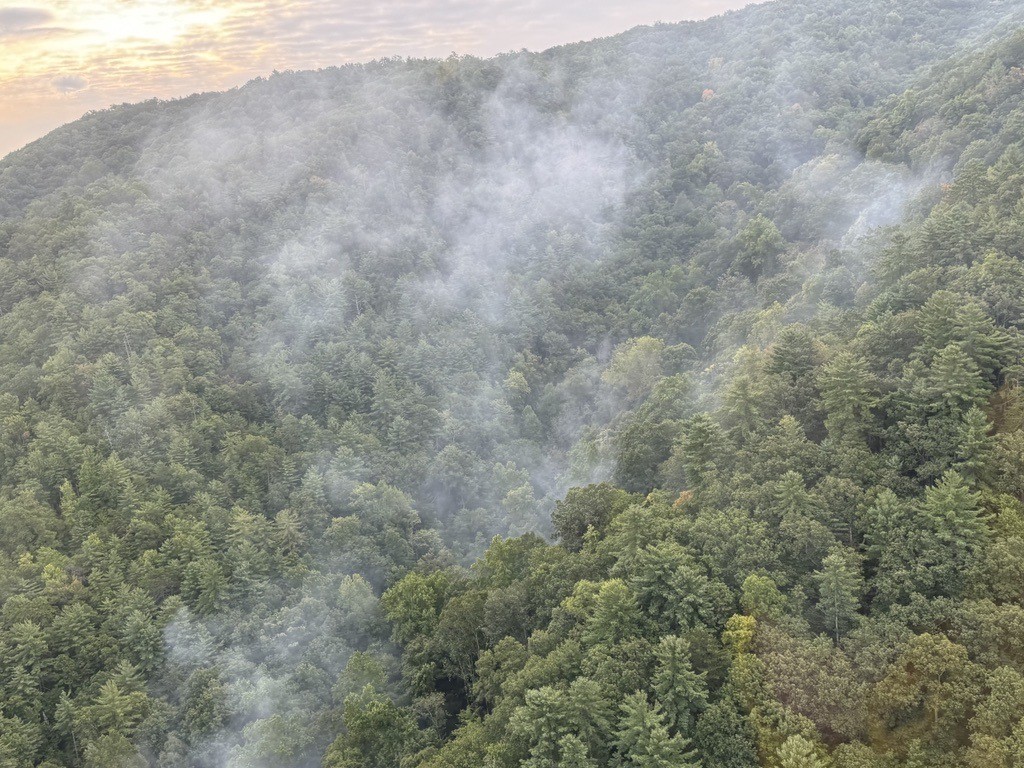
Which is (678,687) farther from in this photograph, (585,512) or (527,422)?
(527,422)

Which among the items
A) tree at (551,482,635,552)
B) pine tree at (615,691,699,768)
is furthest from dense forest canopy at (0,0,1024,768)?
tree at (551,482,635,552)

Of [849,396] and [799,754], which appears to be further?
[849,396]

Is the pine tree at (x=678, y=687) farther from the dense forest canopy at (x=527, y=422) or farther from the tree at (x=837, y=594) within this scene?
the tree at (x=837, y=594)

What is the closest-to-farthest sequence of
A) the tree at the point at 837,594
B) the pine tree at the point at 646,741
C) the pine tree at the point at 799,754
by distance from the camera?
1. the pine tree at the point at 799,754
2. the pine tree at the point at 646,741
3. the tree at the point at 837,594

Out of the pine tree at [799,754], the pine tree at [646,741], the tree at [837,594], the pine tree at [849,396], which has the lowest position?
the pine tree at [646,741]

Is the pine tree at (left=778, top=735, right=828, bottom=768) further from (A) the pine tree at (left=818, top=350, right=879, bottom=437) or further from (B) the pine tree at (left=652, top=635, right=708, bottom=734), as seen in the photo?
(A) the pine tree at (left=818, top=350, right=879, bottom=437)

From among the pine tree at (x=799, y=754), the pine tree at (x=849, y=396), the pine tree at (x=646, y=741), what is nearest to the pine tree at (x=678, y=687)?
the pine tree at (x=646, y=741)

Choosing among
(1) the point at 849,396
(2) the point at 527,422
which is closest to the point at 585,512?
(1) the point at 849,396

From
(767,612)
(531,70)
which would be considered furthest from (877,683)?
(531,70)
